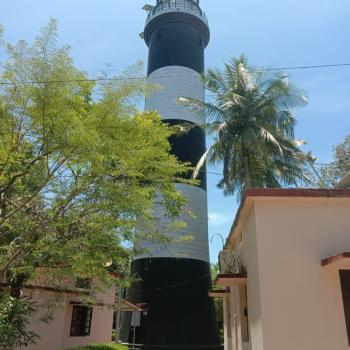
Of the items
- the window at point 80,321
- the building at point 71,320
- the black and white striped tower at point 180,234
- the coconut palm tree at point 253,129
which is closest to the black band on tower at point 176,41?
the black and white striped tower at point 180,234

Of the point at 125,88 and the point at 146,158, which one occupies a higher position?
the point at 125,88

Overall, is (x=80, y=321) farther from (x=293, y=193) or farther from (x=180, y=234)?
(x=293, y=193)

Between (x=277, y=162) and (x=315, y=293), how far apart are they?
462 inches

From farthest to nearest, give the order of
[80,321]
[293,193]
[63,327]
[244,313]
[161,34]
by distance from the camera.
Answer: [161,34] < [80,321] < [63,327] < [244,313] < [293,193]

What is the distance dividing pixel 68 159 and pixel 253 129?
12.6 meters

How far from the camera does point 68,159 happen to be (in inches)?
238

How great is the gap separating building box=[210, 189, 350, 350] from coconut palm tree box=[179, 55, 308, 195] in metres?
9.36

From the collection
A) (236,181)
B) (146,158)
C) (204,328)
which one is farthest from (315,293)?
(204,328)

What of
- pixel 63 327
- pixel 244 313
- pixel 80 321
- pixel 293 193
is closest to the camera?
pixel 293 193

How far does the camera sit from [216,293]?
43.3 ft

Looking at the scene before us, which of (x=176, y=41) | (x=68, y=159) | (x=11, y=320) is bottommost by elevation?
(x=11, y=320)

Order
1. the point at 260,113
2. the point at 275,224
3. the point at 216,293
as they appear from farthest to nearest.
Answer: the point at 260,113 < the point at 216,293 < the point at 275,224

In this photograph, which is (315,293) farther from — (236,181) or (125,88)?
(236,181)

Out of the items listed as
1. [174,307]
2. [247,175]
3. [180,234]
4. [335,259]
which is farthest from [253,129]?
[335,259]
